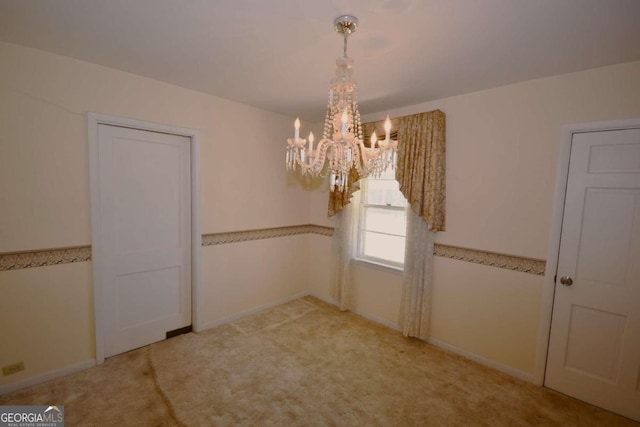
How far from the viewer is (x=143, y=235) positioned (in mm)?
2756

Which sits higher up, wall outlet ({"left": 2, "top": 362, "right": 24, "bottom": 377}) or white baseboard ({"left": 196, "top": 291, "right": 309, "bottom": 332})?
wall outlet ({"left": 2, "top": 362, "right": 24, "bottom": 377})

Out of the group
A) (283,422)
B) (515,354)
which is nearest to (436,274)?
(515,354)

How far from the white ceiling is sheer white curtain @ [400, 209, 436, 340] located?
142 cm

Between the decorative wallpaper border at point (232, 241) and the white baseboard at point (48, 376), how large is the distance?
891 mm

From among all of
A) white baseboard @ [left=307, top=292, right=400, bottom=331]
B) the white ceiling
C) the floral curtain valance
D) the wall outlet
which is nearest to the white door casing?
the wall outlet

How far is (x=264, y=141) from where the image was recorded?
3557mm

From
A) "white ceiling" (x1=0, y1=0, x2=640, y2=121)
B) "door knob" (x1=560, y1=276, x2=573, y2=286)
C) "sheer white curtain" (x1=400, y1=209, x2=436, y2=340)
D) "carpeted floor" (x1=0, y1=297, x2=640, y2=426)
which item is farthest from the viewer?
"sheer white curtain" (x1=400, y1=209, x2=436, y2=340)

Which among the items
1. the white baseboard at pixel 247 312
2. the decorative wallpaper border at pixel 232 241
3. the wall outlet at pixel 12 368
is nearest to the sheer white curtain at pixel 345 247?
the white baseboard at pixel 247 312

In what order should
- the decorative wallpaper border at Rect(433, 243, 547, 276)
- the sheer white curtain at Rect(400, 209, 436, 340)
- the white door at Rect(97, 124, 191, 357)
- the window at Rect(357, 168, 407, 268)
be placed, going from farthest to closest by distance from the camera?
the window at Rect(357, 168, 407, 268) → the sheer white curtain at Rect(400, 209, 436, 340) → the white door at Rect(97, 124, 191, 357) → the decorative wallpaper border at Rect(433, 243, 547, 276)

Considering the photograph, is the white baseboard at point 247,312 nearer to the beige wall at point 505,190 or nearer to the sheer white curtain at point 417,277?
the sheer white curtain at point 417,277

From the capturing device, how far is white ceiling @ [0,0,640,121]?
1484 millimetres

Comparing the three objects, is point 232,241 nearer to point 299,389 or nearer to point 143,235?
point 143,235

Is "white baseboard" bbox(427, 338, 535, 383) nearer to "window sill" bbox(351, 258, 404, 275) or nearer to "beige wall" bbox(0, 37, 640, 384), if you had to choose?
"beige wall" bbox(0, 37, 640, 384)

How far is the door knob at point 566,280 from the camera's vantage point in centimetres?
228
